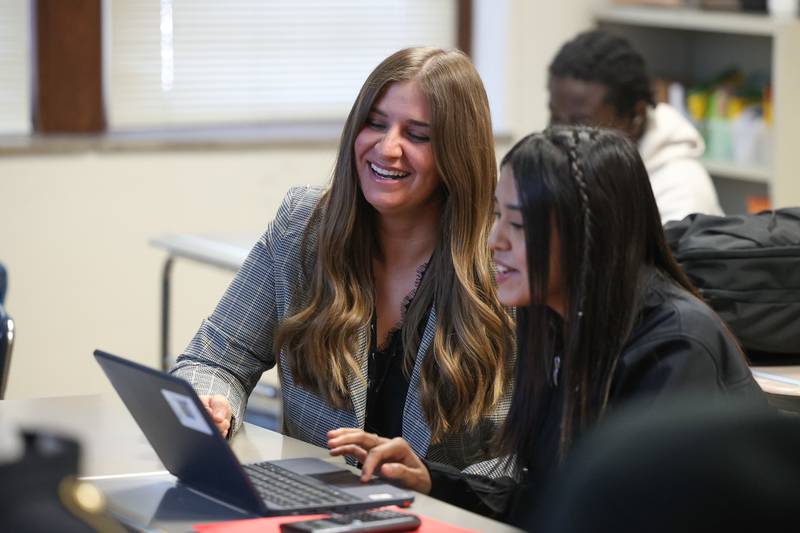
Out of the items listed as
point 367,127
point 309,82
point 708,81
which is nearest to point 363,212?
point 367,127

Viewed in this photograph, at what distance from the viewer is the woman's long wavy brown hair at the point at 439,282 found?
89.0 inches

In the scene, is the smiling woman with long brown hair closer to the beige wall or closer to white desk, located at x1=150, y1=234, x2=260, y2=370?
white desk, located at x1=150, y1=234, x2=260, y2=370

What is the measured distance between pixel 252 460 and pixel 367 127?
0.65 m

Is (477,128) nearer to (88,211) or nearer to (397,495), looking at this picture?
(397,495)

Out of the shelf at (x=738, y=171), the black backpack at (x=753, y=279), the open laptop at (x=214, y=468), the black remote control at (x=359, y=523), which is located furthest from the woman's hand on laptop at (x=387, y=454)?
the shelf at (x=738, y=171)

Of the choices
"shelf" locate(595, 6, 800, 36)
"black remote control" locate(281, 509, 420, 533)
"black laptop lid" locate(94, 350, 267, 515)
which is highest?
"shelf" locate(595, 6, 800, 36)

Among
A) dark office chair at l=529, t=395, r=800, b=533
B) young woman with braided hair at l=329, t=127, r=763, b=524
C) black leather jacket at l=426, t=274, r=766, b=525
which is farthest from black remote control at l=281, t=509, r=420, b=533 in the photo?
dark office chair at l=529, t=395, r=800, b=533

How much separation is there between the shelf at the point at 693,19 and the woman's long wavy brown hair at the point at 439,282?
2233 mm

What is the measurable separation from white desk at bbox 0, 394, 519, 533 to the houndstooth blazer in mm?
137

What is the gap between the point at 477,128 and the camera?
2.34 m

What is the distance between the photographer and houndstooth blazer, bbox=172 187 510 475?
229 cm

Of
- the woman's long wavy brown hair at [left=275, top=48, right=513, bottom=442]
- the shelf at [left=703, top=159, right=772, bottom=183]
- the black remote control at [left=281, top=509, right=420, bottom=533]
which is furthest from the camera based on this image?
the shelf at [left=703, top=159, right=772, bottom=183]

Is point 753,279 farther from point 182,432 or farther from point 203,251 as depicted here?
point 203,251

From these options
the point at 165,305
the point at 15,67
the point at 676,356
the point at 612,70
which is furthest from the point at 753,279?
the point at 15,67
